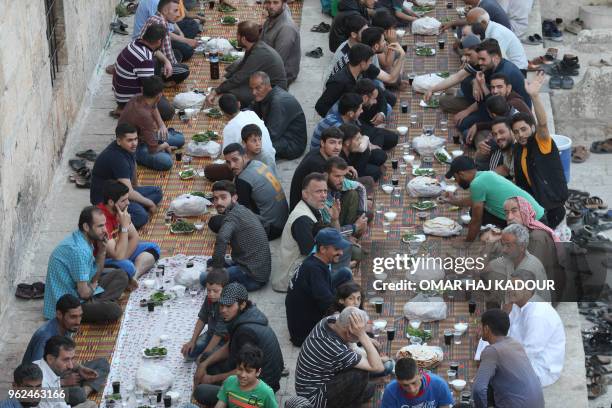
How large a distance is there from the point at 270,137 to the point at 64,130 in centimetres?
250

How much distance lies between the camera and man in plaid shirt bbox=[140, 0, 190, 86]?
2006 cm

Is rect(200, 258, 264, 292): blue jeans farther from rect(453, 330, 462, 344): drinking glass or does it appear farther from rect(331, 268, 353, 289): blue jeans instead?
rect(453, 330, 462, 344): drinking glass

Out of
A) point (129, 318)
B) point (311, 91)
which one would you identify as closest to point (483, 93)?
point (311, 91)

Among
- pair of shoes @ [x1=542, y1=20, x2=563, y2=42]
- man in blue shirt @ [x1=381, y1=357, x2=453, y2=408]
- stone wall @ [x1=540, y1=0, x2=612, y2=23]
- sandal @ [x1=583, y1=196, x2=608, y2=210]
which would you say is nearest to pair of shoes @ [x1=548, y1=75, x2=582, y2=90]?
pair of shoes @ [x1=542, y1=20, x2=563, y2=42]

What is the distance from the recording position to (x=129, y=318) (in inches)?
626

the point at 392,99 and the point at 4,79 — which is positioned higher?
the point at 4,79

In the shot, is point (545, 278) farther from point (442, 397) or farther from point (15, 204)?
point (15, 204)

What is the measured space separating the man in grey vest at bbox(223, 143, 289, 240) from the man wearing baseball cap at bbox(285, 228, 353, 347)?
172cm

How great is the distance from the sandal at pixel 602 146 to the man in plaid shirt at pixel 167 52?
225 inches

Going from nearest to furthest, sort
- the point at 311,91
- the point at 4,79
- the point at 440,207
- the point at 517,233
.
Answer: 1. the point at 517,233
2. the point at 4,79
3. the point at 440,207
4. the point at 311,91

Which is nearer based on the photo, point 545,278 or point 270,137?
point 545,278

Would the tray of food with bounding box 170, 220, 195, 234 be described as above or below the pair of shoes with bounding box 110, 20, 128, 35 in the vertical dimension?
above

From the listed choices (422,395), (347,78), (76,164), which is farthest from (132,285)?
(347,78)

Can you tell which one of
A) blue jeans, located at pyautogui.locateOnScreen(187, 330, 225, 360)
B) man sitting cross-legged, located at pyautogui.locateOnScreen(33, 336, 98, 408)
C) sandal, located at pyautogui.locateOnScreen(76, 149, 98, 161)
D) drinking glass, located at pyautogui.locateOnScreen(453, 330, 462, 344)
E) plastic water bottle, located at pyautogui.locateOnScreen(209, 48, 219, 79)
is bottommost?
sandal, located at pyautogui.locateOnScreen(76, 149, 98, 161)
